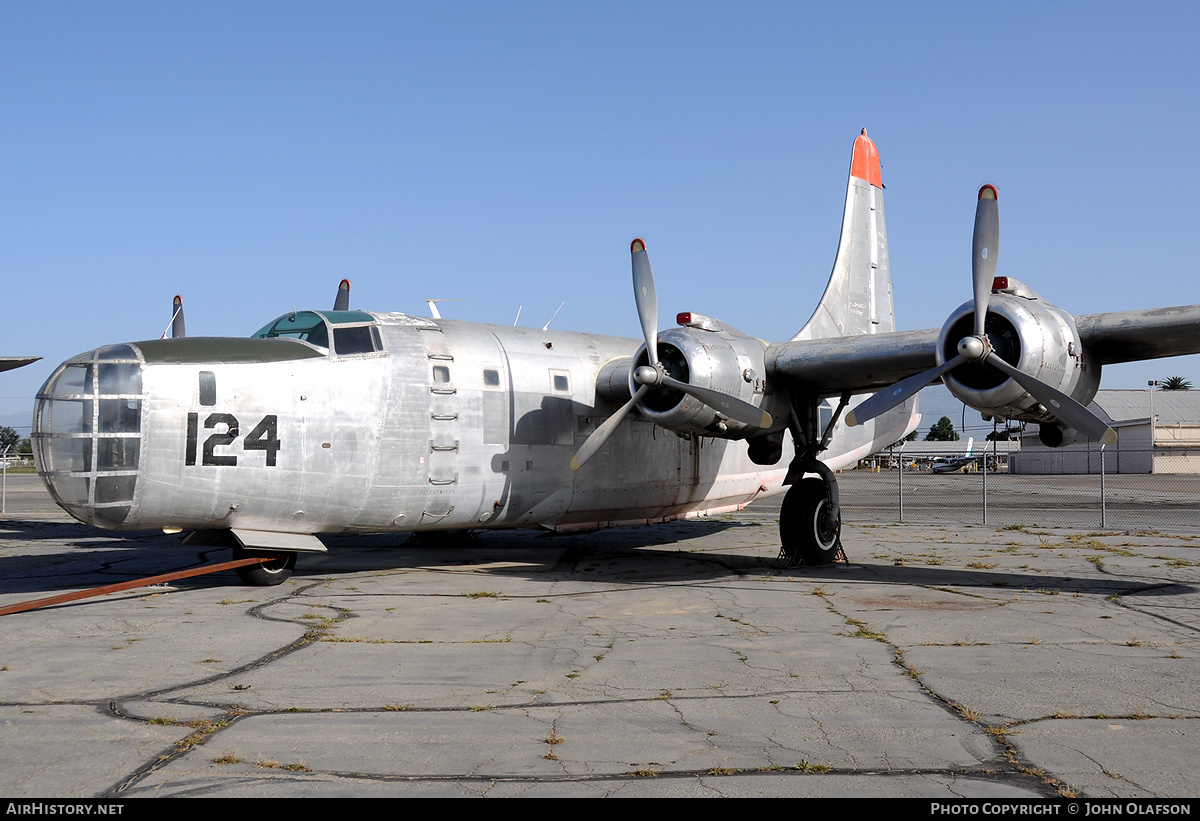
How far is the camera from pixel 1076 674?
7047 mm

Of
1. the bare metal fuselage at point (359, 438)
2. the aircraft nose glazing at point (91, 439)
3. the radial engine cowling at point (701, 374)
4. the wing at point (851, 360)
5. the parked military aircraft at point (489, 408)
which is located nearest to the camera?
the aircraft nose glazing at point (91, 439)

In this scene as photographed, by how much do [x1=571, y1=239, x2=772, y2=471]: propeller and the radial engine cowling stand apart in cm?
14

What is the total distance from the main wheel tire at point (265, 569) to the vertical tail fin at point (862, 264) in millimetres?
10844

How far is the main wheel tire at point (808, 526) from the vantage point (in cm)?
1412

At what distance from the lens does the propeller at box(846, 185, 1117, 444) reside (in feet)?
35.1

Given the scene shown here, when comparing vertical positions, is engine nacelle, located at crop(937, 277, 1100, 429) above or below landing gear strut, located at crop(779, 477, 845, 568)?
above

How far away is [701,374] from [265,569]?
20.2 ft

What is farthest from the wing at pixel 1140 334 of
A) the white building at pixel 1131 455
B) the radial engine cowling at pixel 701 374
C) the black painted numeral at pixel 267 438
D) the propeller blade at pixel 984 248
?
the white building at pixel 1131 455

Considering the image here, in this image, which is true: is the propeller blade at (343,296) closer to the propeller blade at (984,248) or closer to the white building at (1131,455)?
the propeller blade at (984,248)

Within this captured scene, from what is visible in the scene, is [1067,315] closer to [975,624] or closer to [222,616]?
[975,624]

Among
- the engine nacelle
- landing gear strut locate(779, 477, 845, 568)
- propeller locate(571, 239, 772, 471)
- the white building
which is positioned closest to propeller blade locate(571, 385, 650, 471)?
propeller locate(571, 239, 772, 471)

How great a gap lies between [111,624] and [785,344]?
9.41 m

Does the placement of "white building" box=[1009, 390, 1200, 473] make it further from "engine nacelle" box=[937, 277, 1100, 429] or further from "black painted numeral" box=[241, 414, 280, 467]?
"black painted numeral" box=[241, 414, 280, 467]
